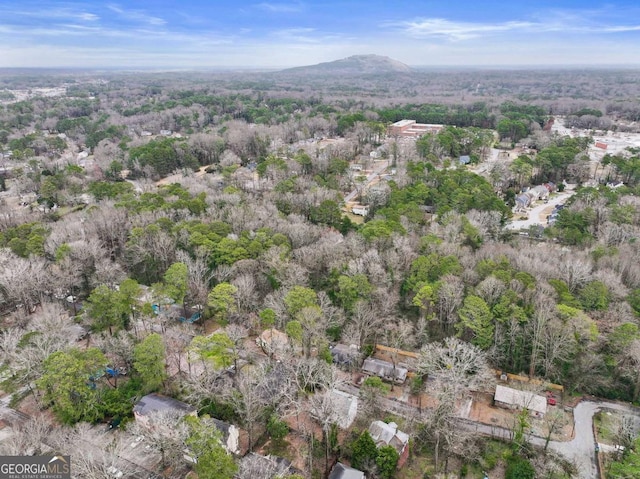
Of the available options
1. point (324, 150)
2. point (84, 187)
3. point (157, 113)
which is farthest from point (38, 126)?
point (324, 150)

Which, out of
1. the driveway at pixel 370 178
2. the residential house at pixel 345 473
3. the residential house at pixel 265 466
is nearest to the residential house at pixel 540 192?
the driveway at pixel 370 178

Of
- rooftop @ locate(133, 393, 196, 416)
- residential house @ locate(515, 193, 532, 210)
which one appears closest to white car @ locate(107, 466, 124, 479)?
rooftop @ locate(133, 393, 196, 416)

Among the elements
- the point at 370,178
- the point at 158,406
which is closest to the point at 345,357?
the point at 158,406

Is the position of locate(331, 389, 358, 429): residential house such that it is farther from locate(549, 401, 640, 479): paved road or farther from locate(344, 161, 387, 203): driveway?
locate(344, 161, 387, 203): driveway

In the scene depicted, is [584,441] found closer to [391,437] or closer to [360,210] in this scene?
[391,437]

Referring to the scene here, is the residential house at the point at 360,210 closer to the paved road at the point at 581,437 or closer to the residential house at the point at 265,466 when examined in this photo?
the paved road at the point at 581,437

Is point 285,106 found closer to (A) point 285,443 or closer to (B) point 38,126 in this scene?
(B) point 38,126
